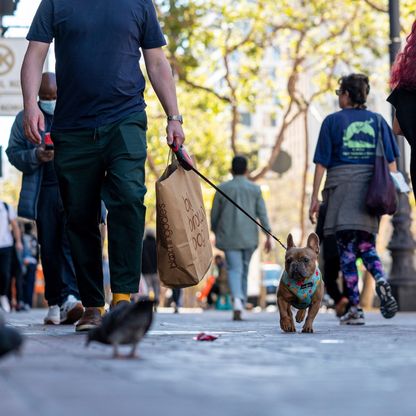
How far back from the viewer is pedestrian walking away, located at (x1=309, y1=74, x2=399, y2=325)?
1107 cm

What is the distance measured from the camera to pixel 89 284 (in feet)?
27.2

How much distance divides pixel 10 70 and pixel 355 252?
10.3 m

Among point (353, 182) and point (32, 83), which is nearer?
point (32, 83)

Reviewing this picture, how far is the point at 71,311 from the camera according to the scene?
1053 cm

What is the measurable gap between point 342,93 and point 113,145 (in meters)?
3.85

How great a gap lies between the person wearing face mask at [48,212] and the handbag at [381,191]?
2.47m

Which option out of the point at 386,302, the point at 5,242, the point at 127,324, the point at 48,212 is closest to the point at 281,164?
the point at 5,242

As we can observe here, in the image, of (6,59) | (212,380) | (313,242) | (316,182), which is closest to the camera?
(212,380)

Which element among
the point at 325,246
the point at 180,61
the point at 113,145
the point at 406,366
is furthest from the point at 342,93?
the point at 180,61

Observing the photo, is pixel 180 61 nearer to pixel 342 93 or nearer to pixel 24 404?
pixel 342 93

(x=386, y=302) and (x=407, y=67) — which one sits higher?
(x=407, y=67)

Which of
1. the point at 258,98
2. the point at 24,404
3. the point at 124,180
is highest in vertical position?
the point at 258,98

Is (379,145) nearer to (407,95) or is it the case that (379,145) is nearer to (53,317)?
(407,95)

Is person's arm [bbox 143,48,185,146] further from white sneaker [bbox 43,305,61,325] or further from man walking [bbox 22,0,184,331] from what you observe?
white sneaker [bbox 43,305,61,325]
